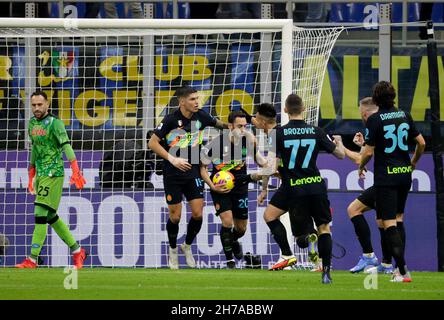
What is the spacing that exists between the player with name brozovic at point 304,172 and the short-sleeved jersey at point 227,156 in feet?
10.2

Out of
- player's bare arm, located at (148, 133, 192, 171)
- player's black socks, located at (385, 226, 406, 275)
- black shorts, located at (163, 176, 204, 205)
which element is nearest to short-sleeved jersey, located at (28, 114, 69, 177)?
player's bare arm, located at (148, 133, 192, 171)

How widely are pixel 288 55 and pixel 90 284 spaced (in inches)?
201

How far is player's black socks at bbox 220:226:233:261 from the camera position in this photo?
16.1 m

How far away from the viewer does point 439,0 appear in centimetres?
1830

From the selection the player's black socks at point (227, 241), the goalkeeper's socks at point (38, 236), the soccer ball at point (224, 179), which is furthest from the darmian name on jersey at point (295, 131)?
the goalkeeper's socks at point (38, 236)

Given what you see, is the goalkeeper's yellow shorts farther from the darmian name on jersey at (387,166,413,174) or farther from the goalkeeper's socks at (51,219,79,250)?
the darmian name on jersey at (387,166,413,174)

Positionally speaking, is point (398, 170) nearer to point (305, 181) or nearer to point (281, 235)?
point (305, 181)

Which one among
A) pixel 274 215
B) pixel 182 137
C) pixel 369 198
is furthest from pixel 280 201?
pixel 182 137

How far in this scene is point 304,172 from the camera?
12.8 metres

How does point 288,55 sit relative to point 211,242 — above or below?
above

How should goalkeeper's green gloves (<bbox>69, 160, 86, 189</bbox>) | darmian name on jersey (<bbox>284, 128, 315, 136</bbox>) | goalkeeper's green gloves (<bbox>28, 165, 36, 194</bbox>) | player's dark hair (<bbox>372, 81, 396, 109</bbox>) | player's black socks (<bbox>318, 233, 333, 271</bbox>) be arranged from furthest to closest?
goalkeeper's green gloves (<bbox>28, 165, 36, 194</bbox>)
goalkeeper's green gloves (<bbox>69, 160, 86, 189</bbox>)
darmian name on jersey (<bbox>284, 128, 315, 136</bbox>)
player's dark hair (<bbox>372, 81, 396, 109</bbox>)
player's black socks (<bbox>318, 233, 333, 271</bbox>)

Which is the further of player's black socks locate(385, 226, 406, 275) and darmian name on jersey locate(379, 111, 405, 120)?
darmian name on jersey locate(379, 111, 405, 120)
